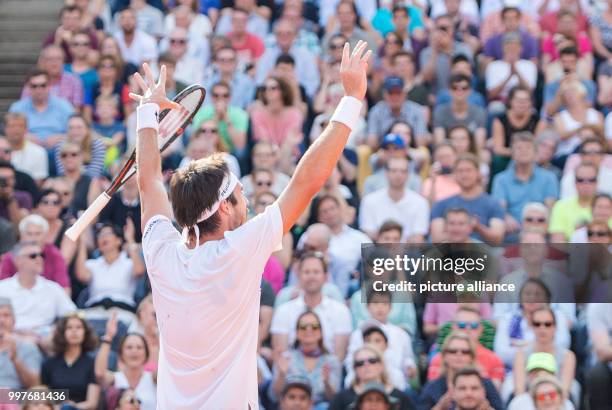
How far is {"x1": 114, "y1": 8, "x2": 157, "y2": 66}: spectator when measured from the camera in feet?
44.5

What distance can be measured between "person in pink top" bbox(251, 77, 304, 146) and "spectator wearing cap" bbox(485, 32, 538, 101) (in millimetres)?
1934

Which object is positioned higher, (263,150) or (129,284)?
(263,150)

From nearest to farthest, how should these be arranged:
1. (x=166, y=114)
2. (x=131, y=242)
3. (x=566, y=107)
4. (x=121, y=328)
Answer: (x=166, y=114), (x=121, y=328), (x=131, y=242), (x=566, y=107)

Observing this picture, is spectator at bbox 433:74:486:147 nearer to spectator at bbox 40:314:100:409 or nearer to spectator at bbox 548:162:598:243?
spectator at bbox 548:162:598:243

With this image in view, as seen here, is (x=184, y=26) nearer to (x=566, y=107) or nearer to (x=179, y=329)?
(x=566, y=107)

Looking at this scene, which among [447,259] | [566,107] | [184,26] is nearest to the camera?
[447,259]

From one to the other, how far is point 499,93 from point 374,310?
12.6 ft

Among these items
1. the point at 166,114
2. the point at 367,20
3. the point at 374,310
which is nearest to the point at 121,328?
the point at 374,310

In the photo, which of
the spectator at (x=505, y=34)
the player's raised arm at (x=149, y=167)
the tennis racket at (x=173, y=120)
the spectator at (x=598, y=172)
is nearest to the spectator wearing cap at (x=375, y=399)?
the spectator at (x=598, y=172)

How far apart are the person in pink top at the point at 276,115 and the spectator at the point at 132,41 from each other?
6.79 feet

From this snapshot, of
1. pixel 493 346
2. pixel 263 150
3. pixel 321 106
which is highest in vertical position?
pixel 321 106

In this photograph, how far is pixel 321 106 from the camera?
1218 cm

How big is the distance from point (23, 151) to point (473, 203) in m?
4.27

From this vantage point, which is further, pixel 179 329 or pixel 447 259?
pixel 447 259
